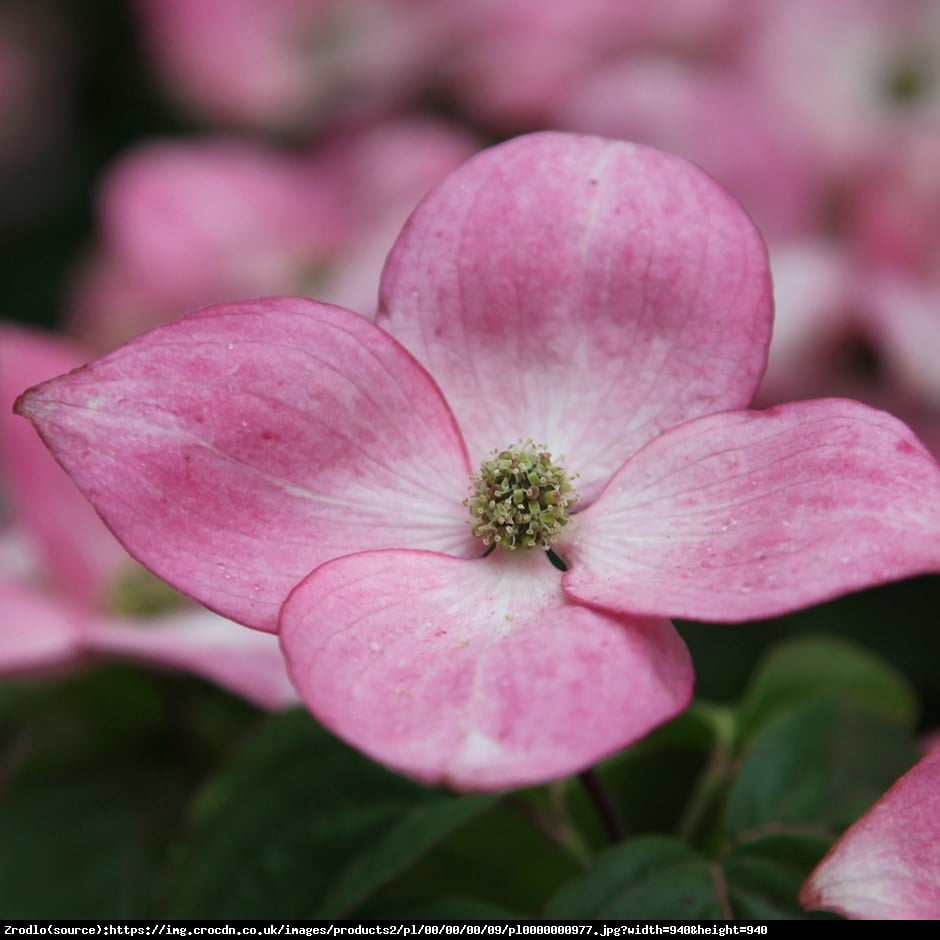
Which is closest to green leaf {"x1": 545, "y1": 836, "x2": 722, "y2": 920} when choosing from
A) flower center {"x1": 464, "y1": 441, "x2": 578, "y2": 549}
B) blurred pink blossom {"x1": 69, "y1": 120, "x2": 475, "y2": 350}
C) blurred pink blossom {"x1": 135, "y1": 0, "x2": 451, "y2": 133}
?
flower center {"x1": 464, "y1": 441, "x2": 578, "y2": 549}

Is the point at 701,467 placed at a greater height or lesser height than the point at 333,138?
greater

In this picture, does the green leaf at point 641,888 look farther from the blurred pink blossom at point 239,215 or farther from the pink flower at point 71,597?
the blurred pink blossom at point 239,215

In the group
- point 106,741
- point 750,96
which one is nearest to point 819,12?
point 750,96

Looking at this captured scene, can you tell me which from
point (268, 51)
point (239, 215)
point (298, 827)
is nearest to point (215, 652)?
point (298, 827)

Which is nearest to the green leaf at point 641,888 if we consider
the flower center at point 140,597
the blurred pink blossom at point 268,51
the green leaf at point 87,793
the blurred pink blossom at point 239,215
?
the green leaf at point 87,793

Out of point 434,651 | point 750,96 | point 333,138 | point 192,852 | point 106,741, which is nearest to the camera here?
point 434,651

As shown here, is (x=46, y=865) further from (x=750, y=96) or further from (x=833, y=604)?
(x=750, y=96)
